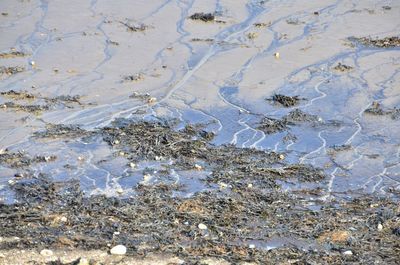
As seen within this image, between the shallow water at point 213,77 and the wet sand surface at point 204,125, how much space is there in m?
0.03

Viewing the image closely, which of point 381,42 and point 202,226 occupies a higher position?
point 202,226

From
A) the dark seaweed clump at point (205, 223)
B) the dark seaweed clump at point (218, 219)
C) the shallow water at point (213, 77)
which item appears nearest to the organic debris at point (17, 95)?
the shallow water at point (213, 77)

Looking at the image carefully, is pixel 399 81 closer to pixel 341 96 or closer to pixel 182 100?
pixel 341 96

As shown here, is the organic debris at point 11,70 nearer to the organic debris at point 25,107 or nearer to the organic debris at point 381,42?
the organic debris at point 25,107

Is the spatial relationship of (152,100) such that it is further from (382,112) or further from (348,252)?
(348,252)

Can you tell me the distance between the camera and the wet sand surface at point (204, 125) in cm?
598

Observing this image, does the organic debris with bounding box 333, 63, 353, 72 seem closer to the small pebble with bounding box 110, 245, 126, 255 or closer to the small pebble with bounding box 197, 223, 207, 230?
the small pebble with bounding box 197, 223, 207, 230

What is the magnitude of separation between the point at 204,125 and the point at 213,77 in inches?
71.4

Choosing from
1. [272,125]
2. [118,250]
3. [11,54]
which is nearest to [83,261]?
[118,250]

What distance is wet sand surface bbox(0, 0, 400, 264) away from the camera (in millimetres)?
5981

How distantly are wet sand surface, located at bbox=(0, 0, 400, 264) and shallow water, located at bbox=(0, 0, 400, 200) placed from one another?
0.03 metres

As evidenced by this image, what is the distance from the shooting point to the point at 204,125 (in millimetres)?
8492

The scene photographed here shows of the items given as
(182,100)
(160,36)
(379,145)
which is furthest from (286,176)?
(160,36)

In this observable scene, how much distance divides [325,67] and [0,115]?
4921mm
